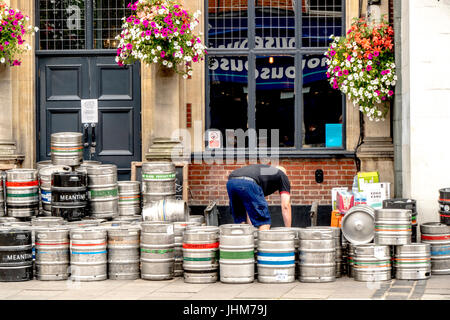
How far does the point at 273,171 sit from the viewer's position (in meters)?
11.3

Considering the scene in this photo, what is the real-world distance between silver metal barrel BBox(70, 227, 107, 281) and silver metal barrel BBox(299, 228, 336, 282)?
100 inches

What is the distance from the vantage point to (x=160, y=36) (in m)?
12.7

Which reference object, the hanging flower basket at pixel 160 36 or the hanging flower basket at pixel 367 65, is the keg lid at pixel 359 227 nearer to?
the hanging flower basket at pixel 367 65

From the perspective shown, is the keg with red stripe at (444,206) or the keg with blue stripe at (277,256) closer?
the keg with blue stripe at (277,256)

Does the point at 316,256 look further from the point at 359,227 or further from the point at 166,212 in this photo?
the point at 166,212

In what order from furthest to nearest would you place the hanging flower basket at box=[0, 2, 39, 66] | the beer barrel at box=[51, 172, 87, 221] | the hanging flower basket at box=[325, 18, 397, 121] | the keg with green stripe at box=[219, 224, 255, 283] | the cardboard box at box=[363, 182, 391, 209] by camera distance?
the hanging flower basket at box=[0, 2, 39, 66]
the hanging flower basket at box=[325, 18, 397, 121]
the cardboard box at box=[363, 182, 391, 209]
the beer barrel at box=[51, 172, 87, 221]
the keg with green stripe at box=[219, 224, 255, 283]

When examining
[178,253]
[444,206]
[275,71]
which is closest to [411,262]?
[444,206]

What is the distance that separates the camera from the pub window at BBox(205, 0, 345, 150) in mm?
13844

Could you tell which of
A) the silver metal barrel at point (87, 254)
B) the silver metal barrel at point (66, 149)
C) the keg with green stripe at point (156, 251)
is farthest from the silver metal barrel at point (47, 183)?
the keg with green stripe at point (156, 251)

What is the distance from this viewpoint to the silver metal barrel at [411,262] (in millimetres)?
10086

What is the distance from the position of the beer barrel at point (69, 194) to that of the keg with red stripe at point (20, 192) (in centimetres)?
54

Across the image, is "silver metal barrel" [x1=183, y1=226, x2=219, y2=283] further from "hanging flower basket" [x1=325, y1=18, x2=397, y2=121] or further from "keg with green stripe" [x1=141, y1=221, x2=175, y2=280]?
"hanging flower basket" [x1=325, y1=18, x2=397, y2=121]

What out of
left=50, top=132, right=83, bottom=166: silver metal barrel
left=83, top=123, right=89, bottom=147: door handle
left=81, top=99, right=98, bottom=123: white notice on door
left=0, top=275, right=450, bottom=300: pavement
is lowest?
left=0, top=275, right=450, bottom=300: pavement

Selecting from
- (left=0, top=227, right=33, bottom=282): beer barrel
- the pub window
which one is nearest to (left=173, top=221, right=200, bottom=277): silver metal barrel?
(left=0, top=227, right=33, bottom=282): beer barrel
